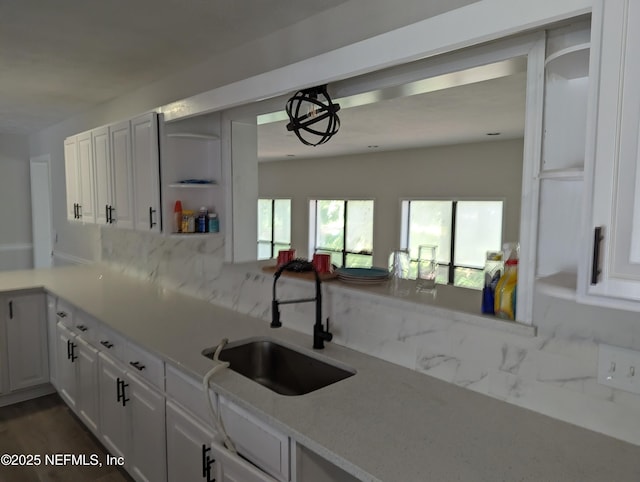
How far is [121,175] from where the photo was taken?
302cm

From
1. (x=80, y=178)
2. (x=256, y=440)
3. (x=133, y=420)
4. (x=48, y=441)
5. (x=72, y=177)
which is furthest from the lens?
(x=72, y=177)

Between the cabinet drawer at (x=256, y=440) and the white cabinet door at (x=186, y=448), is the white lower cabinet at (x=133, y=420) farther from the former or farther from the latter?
the cabinet drawer at (x=256, y=440)

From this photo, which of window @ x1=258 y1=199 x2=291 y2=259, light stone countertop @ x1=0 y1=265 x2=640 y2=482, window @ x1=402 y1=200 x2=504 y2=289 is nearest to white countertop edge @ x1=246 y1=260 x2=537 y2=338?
light stone countertop @ x1=0 y1=265 x2=640 y2=482

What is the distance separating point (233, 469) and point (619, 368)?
4.11 ft

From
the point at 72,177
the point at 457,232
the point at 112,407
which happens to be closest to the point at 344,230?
the point at 457,232

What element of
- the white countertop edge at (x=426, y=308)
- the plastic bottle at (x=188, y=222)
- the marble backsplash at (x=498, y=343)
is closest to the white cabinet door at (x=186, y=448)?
the marble backsplash at (x=498, y=343)

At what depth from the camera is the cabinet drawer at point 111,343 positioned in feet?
7.62

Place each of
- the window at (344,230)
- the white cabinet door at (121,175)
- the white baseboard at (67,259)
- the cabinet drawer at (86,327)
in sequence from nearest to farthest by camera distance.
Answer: the cabinet drawer at (86,327) < the white cabinet door at (121,175) < the white baseboard at (67,259) < the window at (344,230)

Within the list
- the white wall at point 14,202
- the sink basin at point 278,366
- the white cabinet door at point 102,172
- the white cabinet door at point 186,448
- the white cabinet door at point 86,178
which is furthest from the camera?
the white wall at point 14,202

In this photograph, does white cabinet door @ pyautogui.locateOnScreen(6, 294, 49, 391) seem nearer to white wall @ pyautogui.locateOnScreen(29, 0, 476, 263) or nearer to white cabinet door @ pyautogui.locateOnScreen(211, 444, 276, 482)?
white wall @ pyautogui.locateOnScreen(29, 0, 476, 263)

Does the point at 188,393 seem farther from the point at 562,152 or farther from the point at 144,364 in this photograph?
the point at 562,152

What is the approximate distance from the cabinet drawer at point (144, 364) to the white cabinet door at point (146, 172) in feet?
2.58

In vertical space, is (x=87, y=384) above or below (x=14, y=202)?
below

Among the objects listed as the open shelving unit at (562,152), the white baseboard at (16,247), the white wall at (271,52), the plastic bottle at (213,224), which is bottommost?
the white baseboard at (16,247)
